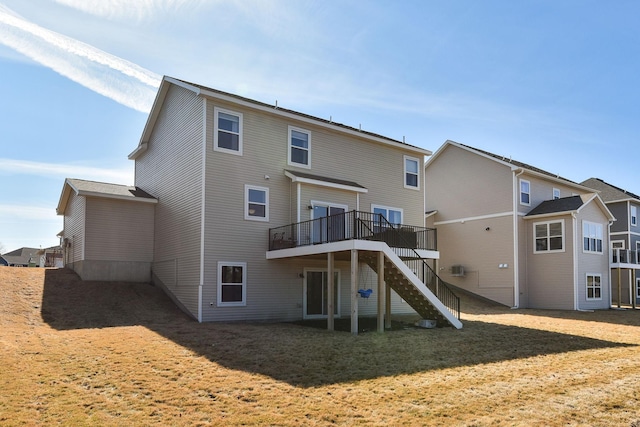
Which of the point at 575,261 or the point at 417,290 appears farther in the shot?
the point at 575,261

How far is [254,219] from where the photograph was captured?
17.0m

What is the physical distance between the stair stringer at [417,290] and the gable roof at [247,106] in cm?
614

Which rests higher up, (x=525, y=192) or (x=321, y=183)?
(x=525, y=192)

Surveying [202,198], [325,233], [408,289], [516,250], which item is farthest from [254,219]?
[516,250]

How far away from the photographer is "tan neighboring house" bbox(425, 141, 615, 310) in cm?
2522

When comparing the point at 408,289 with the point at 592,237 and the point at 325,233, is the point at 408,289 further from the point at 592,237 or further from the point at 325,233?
the point at 592,237

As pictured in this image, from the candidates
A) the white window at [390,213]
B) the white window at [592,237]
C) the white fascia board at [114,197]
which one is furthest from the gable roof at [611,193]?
the white fascia board at [114,197]

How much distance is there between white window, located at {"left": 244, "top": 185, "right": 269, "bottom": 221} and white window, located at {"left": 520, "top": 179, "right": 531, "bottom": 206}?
15748 millimetres

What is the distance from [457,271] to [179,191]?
17.1 meters

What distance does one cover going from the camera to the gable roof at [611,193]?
3481 centimetres

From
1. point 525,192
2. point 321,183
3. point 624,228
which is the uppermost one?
point 525,192

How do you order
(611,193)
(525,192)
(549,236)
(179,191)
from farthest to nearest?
(611,193), (525,192), (549,236), (179,191)

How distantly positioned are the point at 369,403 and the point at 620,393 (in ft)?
13.1

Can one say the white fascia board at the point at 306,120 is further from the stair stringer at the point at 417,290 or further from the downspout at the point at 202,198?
the stair stringer at the point at 417,290
